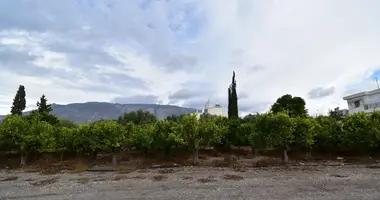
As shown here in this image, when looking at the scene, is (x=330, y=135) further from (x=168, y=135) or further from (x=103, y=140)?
(x=103, y=140)

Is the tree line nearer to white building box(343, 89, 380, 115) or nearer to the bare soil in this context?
the bare soil

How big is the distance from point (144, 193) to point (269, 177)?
19.3ft

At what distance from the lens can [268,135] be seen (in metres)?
17.5

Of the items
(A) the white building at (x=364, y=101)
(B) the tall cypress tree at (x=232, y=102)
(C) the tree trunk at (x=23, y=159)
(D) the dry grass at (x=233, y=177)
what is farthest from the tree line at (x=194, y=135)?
(A) the white building at (x=364, y=101)

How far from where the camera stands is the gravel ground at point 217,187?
890 centimetres

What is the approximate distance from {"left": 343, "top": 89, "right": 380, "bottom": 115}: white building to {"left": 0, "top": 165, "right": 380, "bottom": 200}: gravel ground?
124ft

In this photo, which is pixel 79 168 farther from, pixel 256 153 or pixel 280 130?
pixel 256 153

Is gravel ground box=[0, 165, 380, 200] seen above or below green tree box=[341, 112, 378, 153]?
below

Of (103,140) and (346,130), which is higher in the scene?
(346,130)

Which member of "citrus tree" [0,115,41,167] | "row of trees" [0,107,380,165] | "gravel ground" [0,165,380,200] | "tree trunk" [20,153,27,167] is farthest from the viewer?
"tree trunk" [20,153,27,167]

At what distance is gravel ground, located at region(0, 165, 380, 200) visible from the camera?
890 cm

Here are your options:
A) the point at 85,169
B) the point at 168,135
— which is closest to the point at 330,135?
the point at 168,135

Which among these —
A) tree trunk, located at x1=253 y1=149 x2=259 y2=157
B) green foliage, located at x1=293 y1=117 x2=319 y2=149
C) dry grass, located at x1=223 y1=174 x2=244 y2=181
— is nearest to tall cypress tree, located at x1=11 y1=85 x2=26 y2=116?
tree trunk, located at x1=253 y1=149 x2=259 y2=157

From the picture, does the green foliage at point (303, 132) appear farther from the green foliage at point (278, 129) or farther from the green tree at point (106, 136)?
the green tree at point (106, 136)
